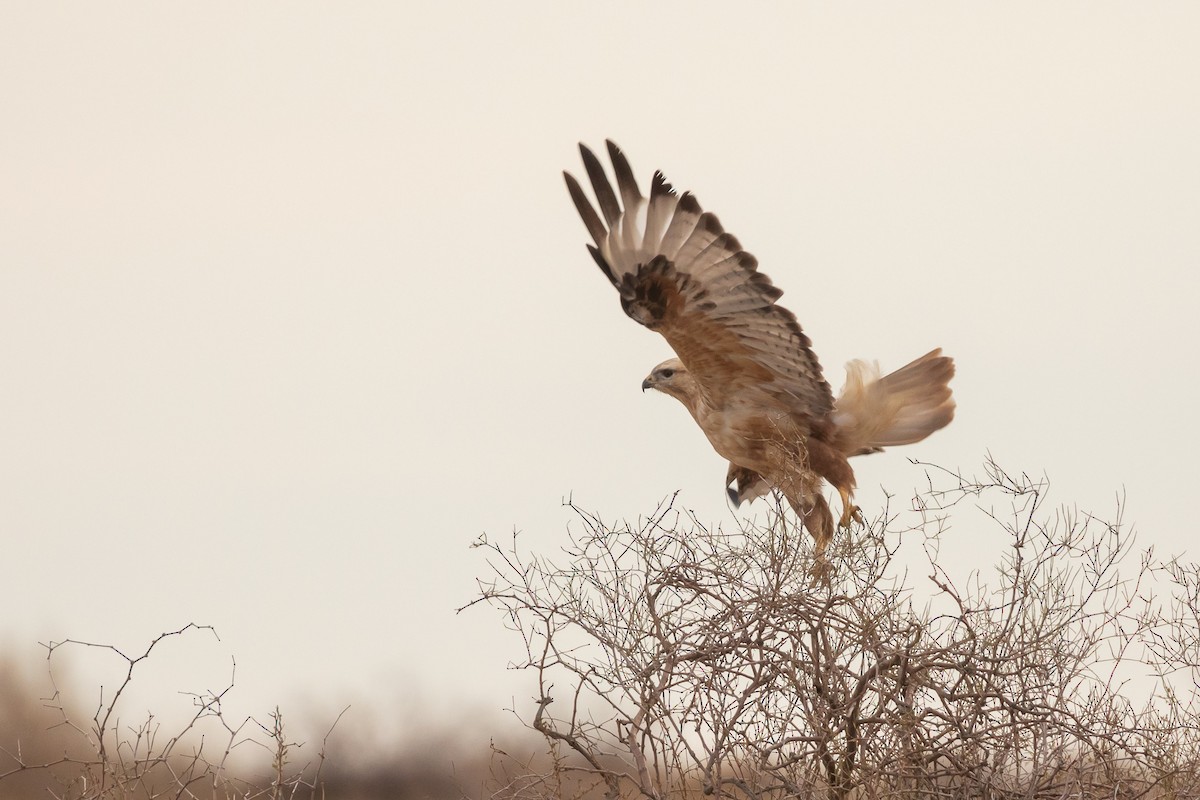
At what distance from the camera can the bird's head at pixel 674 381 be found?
7867 mm

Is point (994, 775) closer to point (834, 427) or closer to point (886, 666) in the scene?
point (886, 666)

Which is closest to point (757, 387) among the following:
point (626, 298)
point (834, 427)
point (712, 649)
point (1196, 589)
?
point (834, 427)

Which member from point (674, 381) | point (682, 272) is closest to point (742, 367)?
point (674, 381)

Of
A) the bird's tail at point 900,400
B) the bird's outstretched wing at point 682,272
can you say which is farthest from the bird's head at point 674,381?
the bird's tail at point 900,400

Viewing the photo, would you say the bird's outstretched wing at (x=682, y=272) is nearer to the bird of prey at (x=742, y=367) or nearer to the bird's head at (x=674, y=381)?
the bird of prey at (x=742, y=367)

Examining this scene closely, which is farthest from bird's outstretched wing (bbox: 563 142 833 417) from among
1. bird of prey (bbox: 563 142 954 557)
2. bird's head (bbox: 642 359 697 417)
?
bird's head (bbox: 642 359 697 417)

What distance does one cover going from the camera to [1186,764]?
5.25 metres

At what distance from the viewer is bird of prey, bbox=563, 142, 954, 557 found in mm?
7164

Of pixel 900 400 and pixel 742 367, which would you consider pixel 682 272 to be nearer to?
pixel 742 367

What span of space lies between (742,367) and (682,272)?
751 millimetres

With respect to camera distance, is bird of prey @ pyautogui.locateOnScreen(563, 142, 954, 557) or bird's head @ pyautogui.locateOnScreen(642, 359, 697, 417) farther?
bird's head @ pyautogui.locateOnScreen(642, 359, 697, 417)

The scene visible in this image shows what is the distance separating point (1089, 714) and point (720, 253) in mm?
3149

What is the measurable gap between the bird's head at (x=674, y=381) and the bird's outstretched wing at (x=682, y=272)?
346mm

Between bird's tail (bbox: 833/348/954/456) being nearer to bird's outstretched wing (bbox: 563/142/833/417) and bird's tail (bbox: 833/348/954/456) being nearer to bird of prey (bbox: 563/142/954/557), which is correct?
bird of prey (bbox: 563/142/954/557)
